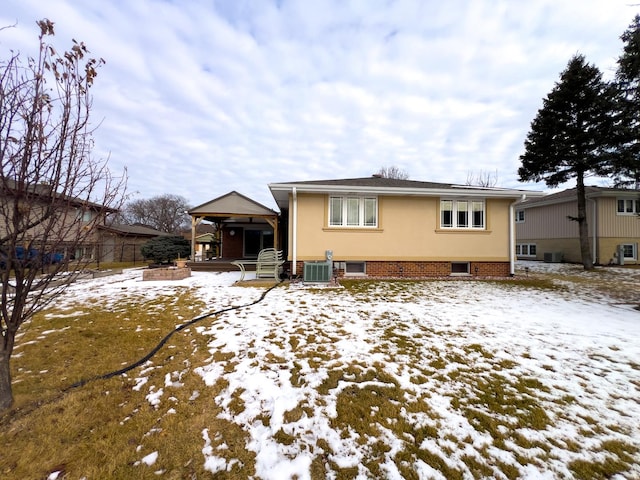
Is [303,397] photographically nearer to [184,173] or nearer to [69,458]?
[69,458]

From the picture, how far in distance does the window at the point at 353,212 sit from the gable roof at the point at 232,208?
403 cm

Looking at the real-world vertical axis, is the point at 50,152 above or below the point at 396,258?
above

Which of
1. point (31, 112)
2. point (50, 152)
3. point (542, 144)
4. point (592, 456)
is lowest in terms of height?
point (592, 456)

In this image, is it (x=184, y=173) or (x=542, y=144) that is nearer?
(x=542, y=144)

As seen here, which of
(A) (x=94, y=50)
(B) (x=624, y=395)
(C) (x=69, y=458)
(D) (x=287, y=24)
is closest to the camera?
(C) (x=69, y=458)

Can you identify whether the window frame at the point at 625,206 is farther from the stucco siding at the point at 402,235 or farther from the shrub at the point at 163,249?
the shrub at the point at 163,249

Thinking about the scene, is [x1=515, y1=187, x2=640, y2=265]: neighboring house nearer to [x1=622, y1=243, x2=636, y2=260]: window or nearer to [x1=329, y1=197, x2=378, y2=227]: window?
[x1=622, y1=243, x2=636, y2=260]: window

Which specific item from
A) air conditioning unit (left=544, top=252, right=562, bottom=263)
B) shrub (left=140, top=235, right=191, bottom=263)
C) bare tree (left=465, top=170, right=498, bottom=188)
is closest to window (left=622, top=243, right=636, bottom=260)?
air conditioning unit (left=544, top=252, right=562, bottom=263)

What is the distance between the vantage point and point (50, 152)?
2146mm

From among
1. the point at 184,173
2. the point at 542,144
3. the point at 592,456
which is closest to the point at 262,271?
the point at 592,456

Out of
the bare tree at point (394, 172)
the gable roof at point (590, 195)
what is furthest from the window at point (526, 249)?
the bare tree at point (394, 172)

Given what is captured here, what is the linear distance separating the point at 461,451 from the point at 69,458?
9.42 ft

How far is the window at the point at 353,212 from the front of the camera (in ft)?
32.1

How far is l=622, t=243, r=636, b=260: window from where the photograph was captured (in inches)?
617
